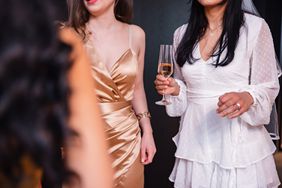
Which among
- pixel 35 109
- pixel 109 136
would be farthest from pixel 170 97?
pixel 35 109

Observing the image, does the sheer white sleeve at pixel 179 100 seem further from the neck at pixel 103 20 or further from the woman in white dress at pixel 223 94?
the neck at pixel 103 20

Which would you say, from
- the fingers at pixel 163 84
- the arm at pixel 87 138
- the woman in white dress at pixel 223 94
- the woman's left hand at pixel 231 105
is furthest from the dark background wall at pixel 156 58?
the arm at pixel 87 138

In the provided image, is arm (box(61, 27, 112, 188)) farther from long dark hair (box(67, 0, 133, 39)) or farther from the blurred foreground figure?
long dark hair (box(67, 0, 133, 39))

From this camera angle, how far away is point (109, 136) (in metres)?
1.83

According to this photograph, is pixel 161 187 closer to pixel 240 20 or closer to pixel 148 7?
pixel 148 7

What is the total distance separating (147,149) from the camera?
1.93 m

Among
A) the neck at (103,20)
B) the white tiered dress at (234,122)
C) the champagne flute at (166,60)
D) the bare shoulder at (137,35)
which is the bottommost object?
the white tiered dress at (234,122)

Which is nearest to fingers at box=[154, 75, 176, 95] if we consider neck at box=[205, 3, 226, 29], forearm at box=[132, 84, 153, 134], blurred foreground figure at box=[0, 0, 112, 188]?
forearm at box=[132, 84, 153, 134]

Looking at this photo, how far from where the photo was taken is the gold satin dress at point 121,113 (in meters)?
1.81

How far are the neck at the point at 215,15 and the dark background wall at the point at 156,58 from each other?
1.46 m

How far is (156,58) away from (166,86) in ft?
5.26

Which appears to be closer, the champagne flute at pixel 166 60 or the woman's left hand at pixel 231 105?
the woman's left hand at pixel 231 105

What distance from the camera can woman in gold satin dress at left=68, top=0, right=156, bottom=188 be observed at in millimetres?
1816

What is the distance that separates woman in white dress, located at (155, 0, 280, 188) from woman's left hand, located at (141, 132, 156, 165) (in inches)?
5.6
